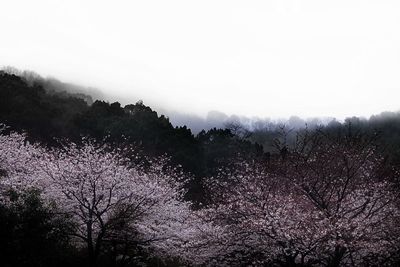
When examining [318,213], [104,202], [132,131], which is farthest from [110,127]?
[318,213]

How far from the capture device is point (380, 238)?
1551cm

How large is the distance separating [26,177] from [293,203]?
33.3ft

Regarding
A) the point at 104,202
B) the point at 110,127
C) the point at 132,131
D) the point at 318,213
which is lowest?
the point at 104,202

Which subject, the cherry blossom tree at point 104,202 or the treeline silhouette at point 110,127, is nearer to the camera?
the cherry blossom tree at point 104,202

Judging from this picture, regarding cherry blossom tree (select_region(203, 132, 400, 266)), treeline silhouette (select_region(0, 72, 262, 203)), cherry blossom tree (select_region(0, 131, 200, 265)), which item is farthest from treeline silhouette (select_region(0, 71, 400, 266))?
cherry blossom tree (select_region(0, 131, 200, 265))

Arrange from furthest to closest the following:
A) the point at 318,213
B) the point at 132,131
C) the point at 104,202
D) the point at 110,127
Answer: the point at 132,131 → the point at 110,127 → the point at 104,202 → the point at 318,213

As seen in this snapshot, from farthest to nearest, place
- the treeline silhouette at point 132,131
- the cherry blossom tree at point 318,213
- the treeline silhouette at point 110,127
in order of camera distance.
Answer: the treeline silhouette at point 110,127
the treeline silhouette at point 132,131
the cherry blossom tree at point 318,213

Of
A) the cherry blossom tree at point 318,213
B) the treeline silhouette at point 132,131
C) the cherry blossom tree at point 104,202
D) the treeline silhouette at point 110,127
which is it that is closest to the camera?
the cherry blossom tree at point 318,213

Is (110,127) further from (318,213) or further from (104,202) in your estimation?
(318,213)

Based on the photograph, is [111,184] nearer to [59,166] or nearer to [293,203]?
[59,166]

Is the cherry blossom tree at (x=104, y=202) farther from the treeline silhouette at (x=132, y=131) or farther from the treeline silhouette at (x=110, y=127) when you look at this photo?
the treeline silhouette at (x=110, y=127)

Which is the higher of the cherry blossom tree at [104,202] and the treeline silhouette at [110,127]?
the treeline silhouette at [110,127]

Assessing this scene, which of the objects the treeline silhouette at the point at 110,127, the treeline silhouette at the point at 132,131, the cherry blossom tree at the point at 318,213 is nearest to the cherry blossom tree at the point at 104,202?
the cherry blossom tree at the point at 318,213

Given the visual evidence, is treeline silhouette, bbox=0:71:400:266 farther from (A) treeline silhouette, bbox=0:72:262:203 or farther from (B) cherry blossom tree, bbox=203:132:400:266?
(B) cherry blossom tree, bbox=203:132:400:266
